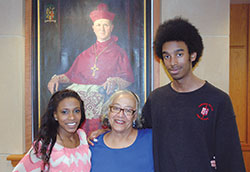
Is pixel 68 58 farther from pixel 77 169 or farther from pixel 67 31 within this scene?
pixel 77 169

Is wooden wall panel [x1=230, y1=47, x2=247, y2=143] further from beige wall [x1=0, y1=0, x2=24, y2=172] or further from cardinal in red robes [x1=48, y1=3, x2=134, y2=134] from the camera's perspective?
beige wall [x1=0, y1=0, x2=24, y2=172]

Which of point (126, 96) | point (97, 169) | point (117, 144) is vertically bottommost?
point (97, 169)

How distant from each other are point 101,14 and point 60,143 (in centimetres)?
158

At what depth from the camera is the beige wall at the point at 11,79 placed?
268cm

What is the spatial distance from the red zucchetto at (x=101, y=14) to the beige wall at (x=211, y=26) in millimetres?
596

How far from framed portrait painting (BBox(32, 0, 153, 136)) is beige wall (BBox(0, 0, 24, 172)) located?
0.51ft

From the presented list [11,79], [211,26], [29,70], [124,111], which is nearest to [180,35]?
[124,111]

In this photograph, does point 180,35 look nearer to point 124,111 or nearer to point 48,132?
point 124,111

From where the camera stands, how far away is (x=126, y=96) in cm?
178

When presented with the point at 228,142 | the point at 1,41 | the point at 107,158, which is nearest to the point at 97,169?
the point at 107,158

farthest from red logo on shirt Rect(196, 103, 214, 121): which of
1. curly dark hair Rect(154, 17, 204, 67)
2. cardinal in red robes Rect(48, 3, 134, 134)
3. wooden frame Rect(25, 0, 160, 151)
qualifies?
wooden frame Rect(25, 0, 160, 151)

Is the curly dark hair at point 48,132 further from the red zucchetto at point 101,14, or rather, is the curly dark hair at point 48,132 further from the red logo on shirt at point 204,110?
the red zucchetto at point 101,14

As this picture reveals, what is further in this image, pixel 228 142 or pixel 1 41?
pixel 1 41

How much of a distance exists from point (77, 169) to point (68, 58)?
1.42m
